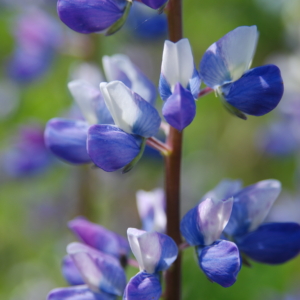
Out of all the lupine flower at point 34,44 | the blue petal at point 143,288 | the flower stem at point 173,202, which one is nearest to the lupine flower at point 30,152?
the lupine flower at point 34,44

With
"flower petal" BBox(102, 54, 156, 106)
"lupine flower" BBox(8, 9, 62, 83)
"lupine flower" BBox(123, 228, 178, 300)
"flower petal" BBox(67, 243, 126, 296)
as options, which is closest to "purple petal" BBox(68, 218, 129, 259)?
"flower petal" BBox(67, 243, 126, 296)

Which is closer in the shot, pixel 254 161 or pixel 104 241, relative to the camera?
pixel 104 241

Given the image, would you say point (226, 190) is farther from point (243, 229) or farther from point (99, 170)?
point (99, 170)

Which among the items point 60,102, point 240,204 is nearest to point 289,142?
point 60,102

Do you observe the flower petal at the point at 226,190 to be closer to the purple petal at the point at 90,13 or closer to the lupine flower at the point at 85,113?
the lupine flower at the point at 85,113

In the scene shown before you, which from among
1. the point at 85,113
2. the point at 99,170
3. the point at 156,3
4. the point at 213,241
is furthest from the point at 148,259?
the point at 99,170

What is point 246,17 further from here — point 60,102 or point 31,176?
point 31,176

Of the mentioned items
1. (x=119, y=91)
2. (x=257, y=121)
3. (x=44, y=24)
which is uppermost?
(x=119, y=91)
